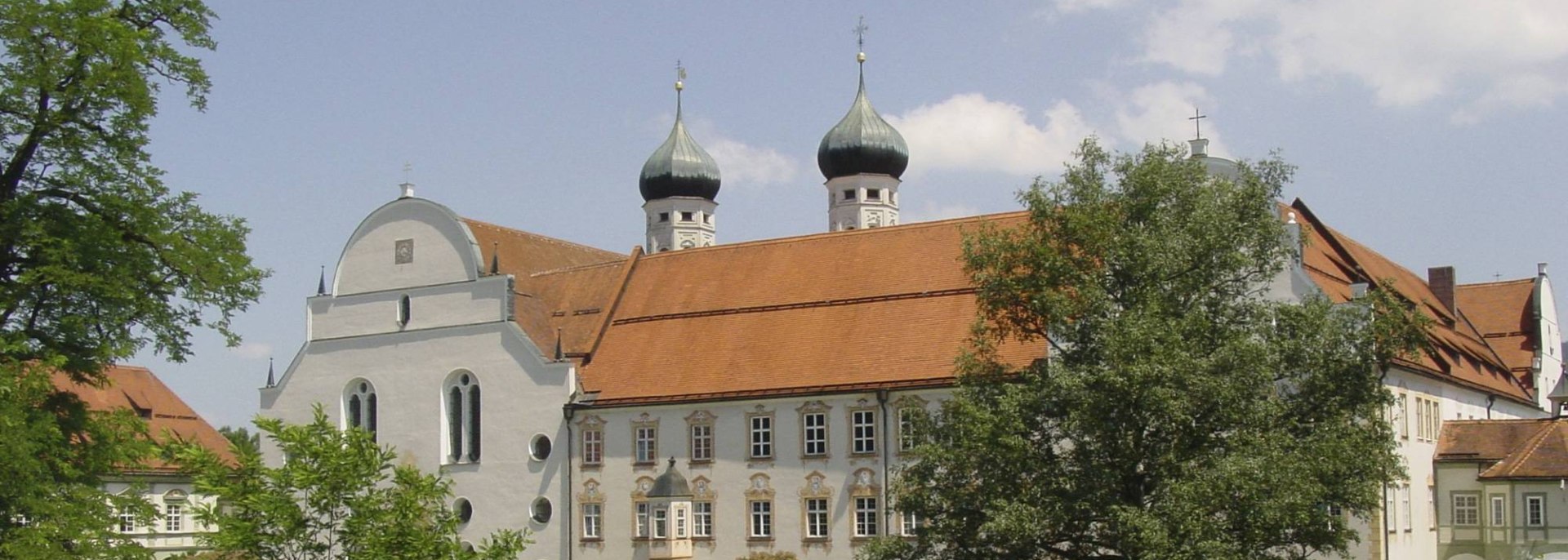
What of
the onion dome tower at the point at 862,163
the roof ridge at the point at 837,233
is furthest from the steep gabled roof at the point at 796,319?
the onion dome tower at the point at 862,163

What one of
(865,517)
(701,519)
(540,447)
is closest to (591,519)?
(540,447)

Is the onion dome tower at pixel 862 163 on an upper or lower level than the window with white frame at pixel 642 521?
upper

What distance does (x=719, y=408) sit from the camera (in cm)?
4056

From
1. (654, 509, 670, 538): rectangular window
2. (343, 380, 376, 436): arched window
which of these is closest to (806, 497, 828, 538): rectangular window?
(654, 509, 670, 538): rectangular window

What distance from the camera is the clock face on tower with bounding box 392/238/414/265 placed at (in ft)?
152

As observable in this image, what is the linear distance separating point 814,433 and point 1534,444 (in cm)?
1546

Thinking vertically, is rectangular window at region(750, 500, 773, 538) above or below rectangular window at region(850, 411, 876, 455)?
below

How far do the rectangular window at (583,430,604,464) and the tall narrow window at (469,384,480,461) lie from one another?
10.7 ft

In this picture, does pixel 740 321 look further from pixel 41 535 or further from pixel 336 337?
pixel 41 535

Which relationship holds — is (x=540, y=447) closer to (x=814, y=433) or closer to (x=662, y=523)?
(x=662, y=523)

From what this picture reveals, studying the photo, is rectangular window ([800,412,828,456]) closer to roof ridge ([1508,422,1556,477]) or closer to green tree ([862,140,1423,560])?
green tree ([862,140,1423,560])

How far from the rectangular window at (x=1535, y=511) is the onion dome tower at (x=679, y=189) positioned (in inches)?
1551

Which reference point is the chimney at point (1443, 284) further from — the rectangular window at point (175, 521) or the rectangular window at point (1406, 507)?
the rectangular window at point (175, 521)

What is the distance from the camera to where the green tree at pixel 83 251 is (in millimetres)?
23750
